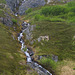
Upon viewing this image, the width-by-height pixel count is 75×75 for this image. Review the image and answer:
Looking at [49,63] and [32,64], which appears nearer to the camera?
[49,63]

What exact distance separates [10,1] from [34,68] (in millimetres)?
156934

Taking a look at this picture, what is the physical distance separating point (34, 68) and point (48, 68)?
642 centimetres

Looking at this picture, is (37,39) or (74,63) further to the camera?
(37,39)

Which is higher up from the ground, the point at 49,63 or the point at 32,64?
the point at 49,63

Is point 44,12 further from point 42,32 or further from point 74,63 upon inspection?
point 74,63

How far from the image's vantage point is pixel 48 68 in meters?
44.0

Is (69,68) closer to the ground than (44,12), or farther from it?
closer to the ground

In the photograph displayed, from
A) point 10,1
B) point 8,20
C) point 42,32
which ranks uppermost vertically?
point 10,1

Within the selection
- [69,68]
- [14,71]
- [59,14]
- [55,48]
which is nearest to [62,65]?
[69,68]

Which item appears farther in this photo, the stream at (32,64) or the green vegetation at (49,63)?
the green vegetation at (49,63)

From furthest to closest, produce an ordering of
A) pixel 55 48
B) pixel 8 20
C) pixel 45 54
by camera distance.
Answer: pixel 8 20
pixel 55 48
pixel 45 54

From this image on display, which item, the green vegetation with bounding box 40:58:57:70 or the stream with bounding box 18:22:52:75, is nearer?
the stream with bounding box 18:22:52:75

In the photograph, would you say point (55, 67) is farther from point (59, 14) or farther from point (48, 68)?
point (59, 14)

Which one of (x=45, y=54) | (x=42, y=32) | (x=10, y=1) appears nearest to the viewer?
(x=45, y=54)
